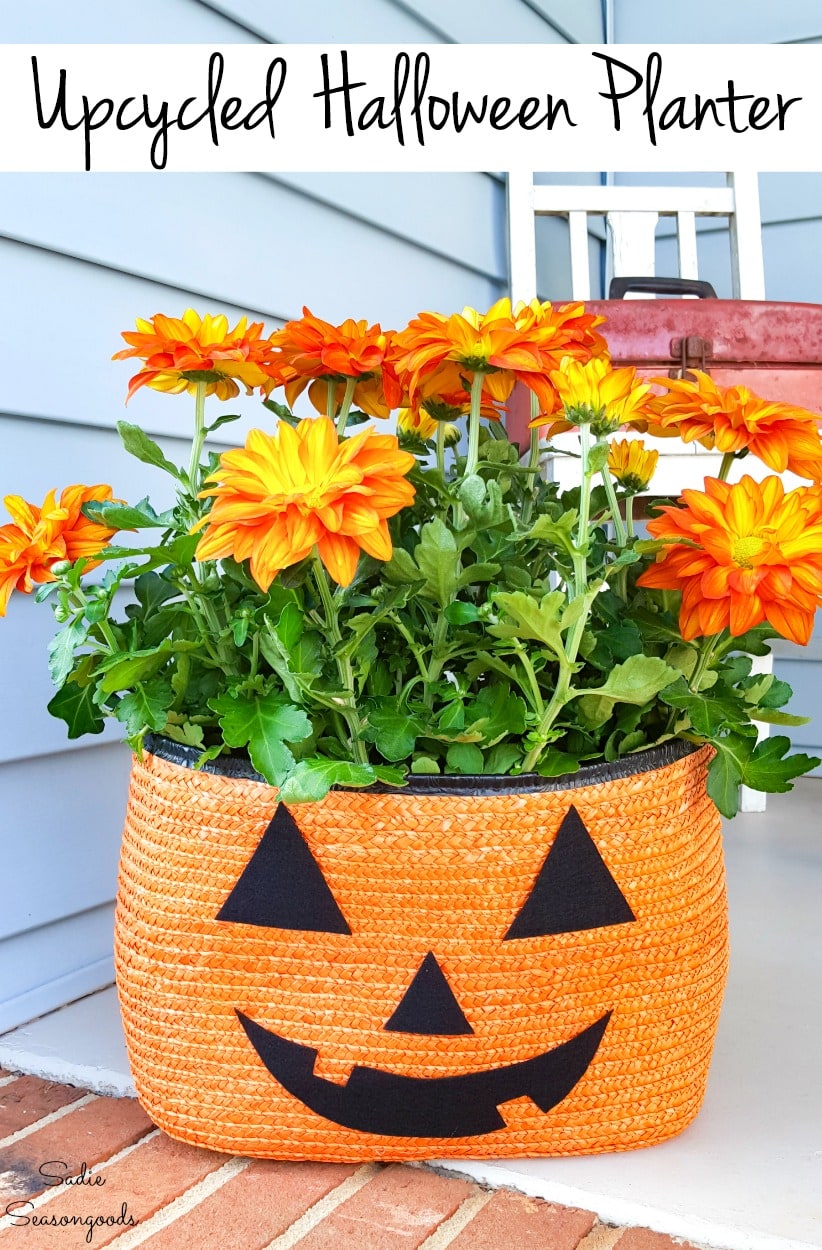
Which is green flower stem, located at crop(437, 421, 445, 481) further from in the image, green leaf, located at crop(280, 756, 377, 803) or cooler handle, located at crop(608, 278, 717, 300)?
cooler handle, located at crop(608, 278, 717, 300)

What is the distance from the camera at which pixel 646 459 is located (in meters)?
0.79

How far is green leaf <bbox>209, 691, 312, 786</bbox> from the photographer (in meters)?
0.61

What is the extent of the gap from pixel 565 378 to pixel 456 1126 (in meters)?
0.45

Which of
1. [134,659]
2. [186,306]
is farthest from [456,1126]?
[186,306]

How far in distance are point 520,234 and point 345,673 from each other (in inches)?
48.5

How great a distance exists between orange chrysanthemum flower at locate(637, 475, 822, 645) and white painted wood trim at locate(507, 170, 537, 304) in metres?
1.13

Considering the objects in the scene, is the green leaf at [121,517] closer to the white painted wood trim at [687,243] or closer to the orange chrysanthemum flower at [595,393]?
the orange chrysanthemum flower at [595,393]

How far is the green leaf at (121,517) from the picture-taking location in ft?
2.19

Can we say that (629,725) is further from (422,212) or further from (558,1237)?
(422,212)

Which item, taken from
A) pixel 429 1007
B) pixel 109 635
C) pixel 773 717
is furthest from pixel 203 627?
pixel 773 717

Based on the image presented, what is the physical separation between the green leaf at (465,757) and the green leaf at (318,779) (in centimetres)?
7

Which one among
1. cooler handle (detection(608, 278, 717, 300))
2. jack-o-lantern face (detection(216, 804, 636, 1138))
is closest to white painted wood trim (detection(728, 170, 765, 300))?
cooler handle (detection(608, 278, 717, 300))

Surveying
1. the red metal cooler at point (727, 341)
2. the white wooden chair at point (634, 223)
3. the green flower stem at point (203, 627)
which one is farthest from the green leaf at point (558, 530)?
the white wooden chair at point (634, 223)

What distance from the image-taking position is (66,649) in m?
0.67
